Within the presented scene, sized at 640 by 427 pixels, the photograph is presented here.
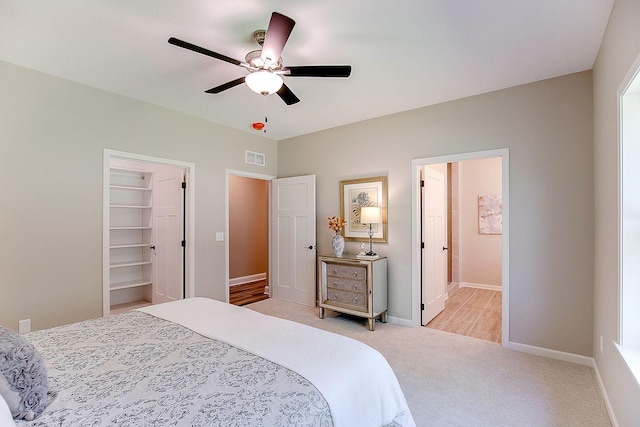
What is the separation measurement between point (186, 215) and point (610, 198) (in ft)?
14.0

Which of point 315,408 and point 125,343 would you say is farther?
point 125,343

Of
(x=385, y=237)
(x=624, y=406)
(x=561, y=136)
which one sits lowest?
(x=624, y=406)

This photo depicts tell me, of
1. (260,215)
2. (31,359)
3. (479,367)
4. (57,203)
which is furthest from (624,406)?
(260,215)

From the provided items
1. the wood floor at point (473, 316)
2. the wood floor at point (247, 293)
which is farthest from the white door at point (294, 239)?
the wood floor at point (473, 316)

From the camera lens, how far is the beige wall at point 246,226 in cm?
618

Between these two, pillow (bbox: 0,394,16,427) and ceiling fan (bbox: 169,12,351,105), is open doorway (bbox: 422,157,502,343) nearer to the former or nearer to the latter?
ceiling fan (bbox: 169,12,351,105)

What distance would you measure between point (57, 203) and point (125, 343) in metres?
2.05

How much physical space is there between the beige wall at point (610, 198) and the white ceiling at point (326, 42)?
24 cm

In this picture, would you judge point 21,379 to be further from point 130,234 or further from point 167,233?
point 130,234

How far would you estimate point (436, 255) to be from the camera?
13.7 feet

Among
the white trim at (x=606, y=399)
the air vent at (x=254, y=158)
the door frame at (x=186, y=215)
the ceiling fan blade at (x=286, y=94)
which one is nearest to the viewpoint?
the white trim at (x=606, y=399)

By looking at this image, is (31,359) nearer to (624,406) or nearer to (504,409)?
(504,409)

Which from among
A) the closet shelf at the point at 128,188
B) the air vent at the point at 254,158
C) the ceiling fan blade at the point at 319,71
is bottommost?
the closet shelf at the point at 128,188

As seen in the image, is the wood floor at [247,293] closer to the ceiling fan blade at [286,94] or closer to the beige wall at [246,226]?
the beige wall at [246,226]
